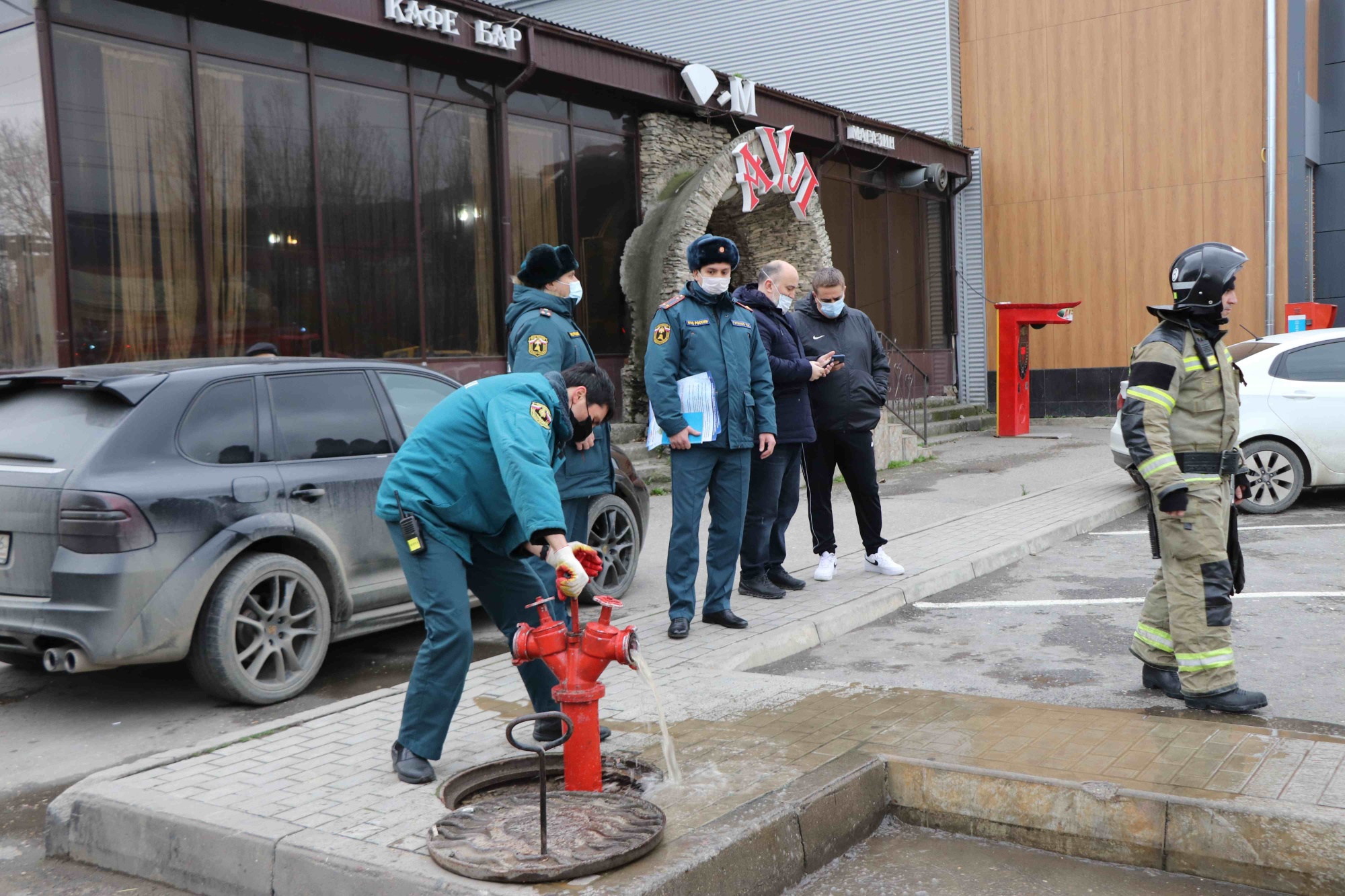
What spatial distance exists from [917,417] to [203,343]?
451 inches

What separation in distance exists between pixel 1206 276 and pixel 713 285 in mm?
2496

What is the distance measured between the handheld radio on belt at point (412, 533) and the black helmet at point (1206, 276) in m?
3.10

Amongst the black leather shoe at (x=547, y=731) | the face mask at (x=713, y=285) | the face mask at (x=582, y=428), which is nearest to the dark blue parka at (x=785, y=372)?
the face mask at (x=713, y=285)

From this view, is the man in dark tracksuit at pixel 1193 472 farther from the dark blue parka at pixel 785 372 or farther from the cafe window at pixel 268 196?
the cafe window at pixel 268 196

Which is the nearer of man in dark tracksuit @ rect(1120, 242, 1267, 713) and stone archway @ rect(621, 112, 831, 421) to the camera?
man in dark tracksuit @ rect(1120, 242, 1267, 713)

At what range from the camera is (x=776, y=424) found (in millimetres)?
6828

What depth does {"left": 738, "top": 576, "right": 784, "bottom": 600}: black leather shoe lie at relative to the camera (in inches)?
275

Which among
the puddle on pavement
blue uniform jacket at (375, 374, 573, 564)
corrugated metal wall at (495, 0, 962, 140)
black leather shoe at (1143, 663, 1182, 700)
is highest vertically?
A: corrugated metal wall at (495, 0, 962, 140)

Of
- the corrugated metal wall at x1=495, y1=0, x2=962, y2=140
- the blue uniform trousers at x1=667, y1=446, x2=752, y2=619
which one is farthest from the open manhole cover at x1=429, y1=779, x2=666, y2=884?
the corrugated metal wall at x1=495, y1=0, x2=962, y2=140

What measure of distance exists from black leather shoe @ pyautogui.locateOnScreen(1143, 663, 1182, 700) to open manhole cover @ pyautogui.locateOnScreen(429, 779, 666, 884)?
2.58 meters

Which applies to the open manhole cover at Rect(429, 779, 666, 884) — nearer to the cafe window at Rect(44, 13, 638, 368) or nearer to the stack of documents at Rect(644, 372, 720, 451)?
the stack of documents at Rect(644, 372, 720, 451)

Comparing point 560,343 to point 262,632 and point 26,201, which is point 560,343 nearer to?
point 262,632

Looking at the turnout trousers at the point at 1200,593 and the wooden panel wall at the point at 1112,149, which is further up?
the wooden panel wall at the point at 1112,149

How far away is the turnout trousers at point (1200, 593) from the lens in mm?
4660
